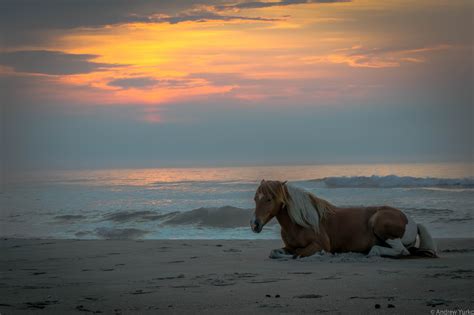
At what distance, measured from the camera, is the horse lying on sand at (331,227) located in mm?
8188

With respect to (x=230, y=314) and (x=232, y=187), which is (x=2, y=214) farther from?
(x=230, y=314)

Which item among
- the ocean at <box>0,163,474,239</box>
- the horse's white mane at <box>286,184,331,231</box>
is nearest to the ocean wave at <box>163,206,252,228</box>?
the ocean at <box>0,163,474,239</box>

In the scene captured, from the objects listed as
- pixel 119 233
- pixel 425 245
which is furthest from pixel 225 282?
pixel 119 233

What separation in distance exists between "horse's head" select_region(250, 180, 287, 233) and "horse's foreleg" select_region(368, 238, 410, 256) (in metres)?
1.23

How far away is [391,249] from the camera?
8.10m

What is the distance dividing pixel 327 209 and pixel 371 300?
11.3ft

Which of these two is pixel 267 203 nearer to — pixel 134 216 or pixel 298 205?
pixel 298 205

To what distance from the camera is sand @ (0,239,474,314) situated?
5.10 m

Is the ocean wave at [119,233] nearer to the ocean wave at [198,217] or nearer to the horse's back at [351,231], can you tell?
the ocean wave at [198,217]

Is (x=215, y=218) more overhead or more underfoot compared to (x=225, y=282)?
more underfoot

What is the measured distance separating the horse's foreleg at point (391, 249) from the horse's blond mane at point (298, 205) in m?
0.74

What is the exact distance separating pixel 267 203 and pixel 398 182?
903 inches

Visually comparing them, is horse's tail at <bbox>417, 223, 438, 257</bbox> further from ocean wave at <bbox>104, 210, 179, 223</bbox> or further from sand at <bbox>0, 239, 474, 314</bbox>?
ocean wave at <bbox>104, 210, 179, 223</bbox>

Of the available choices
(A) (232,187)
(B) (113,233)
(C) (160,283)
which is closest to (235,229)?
(B) (113,233)
